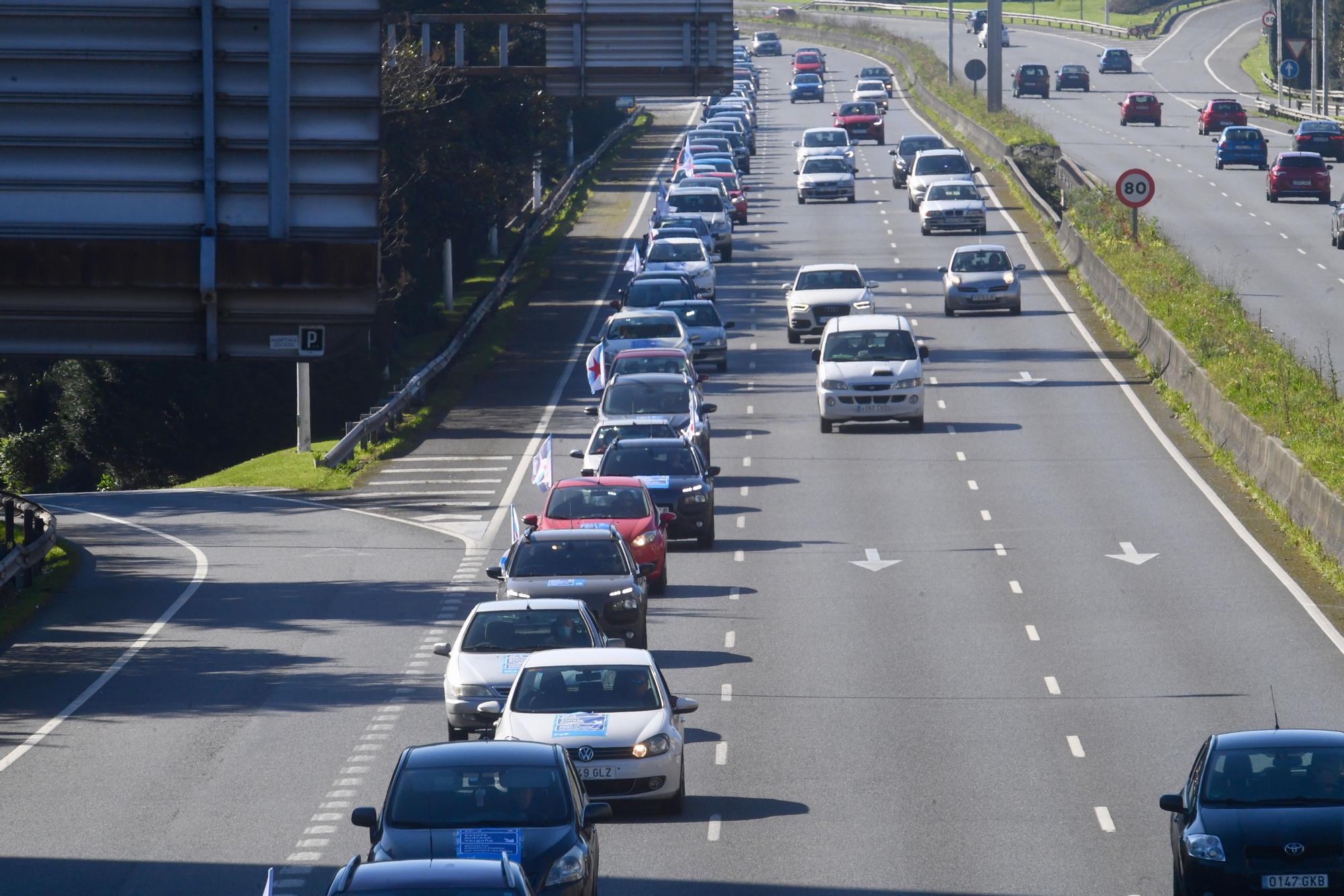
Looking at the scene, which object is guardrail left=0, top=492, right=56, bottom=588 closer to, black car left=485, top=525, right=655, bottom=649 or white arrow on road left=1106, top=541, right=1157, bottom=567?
black car left=485, top=525, right=655, bottom=649

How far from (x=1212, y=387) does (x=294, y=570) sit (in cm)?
1645

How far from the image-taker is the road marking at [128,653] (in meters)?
21.2

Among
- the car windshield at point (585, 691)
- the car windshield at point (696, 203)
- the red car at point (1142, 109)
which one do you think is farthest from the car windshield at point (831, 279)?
the red car at point (1142, 109)

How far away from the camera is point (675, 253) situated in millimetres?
55375

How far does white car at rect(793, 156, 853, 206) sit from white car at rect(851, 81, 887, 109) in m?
28.2

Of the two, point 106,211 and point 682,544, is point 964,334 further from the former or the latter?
point 106,211

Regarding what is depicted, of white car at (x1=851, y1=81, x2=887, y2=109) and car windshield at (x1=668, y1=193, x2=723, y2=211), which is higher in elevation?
white car at (x1=851, y1=81, x2=887, y2=109)

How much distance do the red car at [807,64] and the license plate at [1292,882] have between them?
112439mm

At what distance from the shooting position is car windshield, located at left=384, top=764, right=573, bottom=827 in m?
14.2

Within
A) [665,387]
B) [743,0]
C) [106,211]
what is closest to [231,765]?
[106,211]

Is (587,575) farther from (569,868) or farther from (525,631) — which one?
(569,868)

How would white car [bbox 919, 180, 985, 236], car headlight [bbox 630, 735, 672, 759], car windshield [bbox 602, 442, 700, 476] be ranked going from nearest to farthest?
car headlight [bbox 630, 735, 672, 759] → car windshield [bbox 602, 442, 700, 476] → white car [bbox 919, 180, 985, 236]

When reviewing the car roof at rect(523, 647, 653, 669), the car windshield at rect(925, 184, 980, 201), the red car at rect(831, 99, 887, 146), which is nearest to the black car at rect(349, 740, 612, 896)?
the car roof at rect(523, 647, 653, 669)

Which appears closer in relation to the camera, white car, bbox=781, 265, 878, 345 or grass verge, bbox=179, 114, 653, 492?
grass verge, bbox=179, 114, 653, 492
